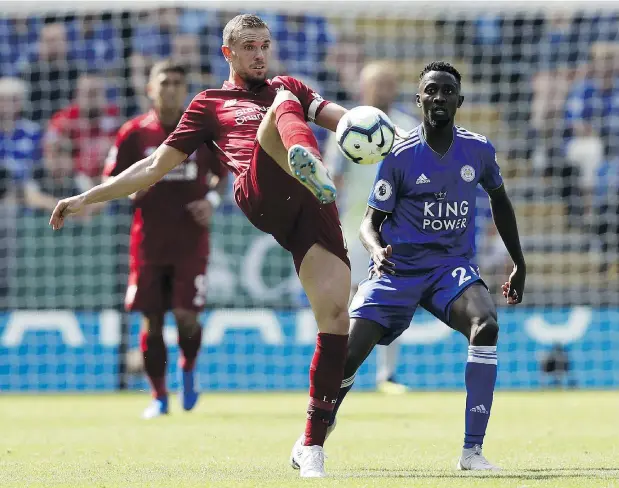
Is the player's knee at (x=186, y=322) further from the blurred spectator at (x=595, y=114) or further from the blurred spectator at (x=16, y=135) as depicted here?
the blurred spectator at (x=595, y=114)

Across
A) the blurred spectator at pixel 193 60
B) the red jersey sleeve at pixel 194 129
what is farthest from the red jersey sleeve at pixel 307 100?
the blurred spectator at pixel 193 60

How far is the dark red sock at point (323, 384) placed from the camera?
5.60 metres

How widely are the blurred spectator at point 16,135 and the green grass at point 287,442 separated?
3393 millimetres

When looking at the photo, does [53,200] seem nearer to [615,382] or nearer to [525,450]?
[615,382]

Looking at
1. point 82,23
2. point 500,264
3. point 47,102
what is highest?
point 82,23

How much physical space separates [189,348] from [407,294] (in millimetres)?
4093

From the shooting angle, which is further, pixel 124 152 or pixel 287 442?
pixel 124 152

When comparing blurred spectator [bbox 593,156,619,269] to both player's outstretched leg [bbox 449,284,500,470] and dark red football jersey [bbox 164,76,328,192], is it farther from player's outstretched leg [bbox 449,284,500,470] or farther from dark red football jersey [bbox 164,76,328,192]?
dark red football jersey [bbox 164,76,328,192]

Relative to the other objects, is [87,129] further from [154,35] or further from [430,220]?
[430,220]

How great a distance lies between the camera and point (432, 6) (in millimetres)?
14258

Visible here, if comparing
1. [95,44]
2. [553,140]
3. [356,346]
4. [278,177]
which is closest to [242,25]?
[278,177]

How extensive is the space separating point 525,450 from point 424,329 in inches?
231

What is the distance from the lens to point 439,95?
616 cm

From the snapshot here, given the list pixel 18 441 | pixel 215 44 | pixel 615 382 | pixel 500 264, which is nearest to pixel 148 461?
pixel 18 441
